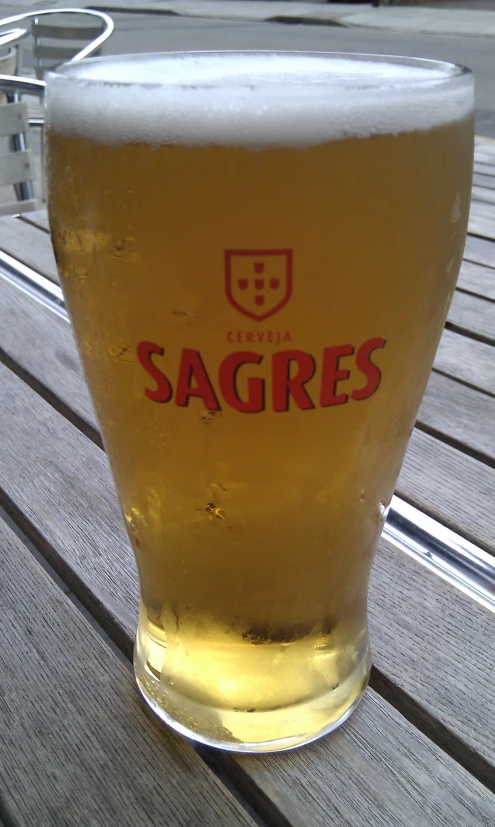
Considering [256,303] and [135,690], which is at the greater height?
[256,303]

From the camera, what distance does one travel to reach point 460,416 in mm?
956

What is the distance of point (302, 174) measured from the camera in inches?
15.8

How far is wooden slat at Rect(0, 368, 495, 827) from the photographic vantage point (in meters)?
0.52

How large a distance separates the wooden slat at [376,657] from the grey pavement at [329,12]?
32.3ft

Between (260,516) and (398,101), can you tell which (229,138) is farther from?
(260,516)

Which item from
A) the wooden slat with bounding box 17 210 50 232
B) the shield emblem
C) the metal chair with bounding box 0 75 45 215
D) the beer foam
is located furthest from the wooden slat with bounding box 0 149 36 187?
the shield emblem

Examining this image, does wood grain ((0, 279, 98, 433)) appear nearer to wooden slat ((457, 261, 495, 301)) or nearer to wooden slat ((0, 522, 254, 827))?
wooden slat ((0, 522, 254, 827))

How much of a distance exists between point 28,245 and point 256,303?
1162 millimetres

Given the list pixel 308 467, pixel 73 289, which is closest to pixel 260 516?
pixel 308 467

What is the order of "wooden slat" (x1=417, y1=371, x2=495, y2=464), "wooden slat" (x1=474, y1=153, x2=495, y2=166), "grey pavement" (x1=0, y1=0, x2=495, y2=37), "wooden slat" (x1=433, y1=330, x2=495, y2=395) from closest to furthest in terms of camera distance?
"wooden slat" (x1=417, y1=371, x2=495, y2=464), "wooden slat" (x1=433, y1=330, x2=495, y2=395), "wooden slat" (x1=474, y1=153, x2=495, y2=166), "grey pavement" (x1=0, y1=0, x2=495, y2=37)

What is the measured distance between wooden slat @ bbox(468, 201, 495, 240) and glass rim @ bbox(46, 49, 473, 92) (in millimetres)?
961

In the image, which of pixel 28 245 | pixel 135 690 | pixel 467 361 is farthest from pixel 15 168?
pixel 135 690

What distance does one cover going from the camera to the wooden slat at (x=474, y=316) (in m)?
1.15

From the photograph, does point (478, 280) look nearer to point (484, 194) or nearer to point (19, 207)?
point (484, 194)
